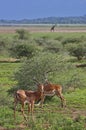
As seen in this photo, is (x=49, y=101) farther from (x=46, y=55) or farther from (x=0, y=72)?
(x=0, y=72)

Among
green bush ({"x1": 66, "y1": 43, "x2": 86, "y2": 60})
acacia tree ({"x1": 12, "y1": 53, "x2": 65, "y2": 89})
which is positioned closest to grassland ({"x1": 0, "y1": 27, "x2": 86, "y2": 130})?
acacia tree ({"x1": 12, "y1": 53, "x2": 65, "y2": 89})

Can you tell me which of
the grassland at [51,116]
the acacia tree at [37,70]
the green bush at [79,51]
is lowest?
the green bush at [79,51]

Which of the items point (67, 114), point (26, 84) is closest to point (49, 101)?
point (26, 84)

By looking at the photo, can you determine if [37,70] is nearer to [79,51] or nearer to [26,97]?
[26,97]

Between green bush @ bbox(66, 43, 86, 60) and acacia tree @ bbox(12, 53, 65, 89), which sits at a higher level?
acacia tree @ bbox(12, 53, 65, 89)

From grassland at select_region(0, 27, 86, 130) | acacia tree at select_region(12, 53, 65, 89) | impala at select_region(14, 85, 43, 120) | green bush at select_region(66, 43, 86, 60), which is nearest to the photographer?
grassland at select_region(0, 27, 86, 130)

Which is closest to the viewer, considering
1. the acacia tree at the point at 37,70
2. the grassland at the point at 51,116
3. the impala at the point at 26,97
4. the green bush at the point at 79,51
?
the grassland at the point at 51,116

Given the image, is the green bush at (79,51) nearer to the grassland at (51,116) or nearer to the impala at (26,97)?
the grassland at (51,116)

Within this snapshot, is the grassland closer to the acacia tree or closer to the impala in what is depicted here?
the impala

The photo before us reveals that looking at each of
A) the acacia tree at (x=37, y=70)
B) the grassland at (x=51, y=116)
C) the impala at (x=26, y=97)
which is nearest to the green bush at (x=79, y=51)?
the grassland at (x=51, y=116)

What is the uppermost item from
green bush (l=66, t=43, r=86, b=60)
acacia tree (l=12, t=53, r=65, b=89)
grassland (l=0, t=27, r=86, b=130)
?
acacia tree (l=12, t=53, r=65, b=89)

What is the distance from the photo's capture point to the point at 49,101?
2436 cm

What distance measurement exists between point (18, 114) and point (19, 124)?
6.06 ft

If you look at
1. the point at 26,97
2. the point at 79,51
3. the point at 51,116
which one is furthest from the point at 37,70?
the point at 79,51
